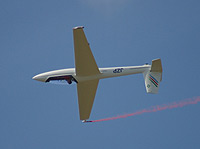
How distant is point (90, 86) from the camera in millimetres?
38562

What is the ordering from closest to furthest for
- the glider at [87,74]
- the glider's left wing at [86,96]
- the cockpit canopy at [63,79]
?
the glider at [87,74], the cockpit canopy at [63,79], the glider's left wing at [86,96]

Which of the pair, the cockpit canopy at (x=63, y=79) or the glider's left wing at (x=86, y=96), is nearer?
the cockpit canopy at (x=63, y=79)

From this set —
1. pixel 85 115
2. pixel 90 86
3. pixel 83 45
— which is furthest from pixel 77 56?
pixel 85 115

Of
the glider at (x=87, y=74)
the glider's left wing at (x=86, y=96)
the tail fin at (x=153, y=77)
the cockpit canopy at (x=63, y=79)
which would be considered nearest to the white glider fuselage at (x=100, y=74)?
the glider at (x=87, y=74)

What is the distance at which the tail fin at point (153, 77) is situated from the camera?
38.0m

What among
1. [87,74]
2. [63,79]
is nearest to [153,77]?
[87,74]

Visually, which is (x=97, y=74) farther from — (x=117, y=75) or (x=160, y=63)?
(x=160, y=63)

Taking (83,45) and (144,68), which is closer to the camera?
(83,45)

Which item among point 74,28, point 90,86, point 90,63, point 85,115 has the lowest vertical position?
point 85,115

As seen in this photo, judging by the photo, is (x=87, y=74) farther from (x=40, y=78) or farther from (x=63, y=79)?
(x=40, y=78)

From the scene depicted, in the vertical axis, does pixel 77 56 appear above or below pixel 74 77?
above

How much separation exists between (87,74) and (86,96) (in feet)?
9.44

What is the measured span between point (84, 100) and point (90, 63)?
457 centimetres

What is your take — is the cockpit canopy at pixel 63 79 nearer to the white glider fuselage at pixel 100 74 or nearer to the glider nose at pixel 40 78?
the white glider fuselage at pixel 100 74
